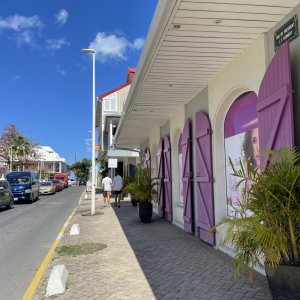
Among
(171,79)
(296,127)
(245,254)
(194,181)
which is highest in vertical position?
(171,79)

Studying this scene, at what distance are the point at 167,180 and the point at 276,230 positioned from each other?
918 cm

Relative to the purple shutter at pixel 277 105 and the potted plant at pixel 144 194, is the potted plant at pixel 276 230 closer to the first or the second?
the purple shutter at pixel 277 105

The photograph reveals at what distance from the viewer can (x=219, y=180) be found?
8.05m

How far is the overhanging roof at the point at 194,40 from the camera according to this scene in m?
4.84

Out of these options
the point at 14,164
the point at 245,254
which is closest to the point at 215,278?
the point at 245,254

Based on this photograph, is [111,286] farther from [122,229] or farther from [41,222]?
[41,222]

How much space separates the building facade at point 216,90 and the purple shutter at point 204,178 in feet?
0.08

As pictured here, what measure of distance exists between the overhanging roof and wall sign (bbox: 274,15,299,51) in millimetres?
143

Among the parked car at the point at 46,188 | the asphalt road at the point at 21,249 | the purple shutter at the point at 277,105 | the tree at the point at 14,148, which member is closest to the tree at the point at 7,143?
the tree at the point at 14,148

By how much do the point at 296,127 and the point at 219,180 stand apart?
3.40m

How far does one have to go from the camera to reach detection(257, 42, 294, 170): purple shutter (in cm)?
473

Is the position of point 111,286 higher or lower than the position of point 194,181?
lower

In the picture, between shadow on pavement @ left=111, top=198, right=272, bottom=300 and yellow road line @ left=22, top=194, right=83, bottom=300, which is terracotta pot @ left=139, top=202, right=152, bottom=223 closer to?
shadow on pavement @ left=111, top=198, right=272, bottom=300

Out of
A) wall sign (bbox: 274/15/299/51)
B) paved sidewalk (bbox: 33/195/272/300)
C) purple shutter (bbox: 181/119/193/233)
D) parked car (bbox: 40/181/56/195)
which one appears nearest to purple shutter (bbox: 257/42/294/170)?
wall sign (bbox: 274/15/299/51)
